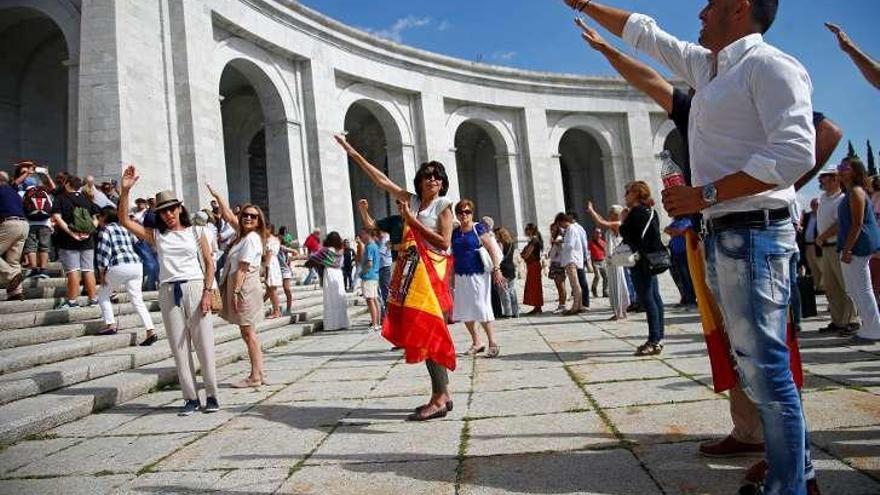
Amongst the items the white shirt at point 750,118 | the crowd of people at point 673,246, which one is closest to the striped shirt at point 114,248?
the crowd of people at point 673,246

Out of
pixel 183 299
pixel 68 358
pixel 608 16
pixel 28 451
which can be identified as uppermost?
pixel 608 16

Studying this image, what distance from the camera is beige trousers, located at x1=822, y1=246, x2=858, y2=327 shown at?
5598 mm

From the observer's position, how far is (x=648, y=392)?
3742mm

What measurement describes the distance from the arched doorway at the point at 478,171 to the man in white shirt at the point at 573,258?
1692cm

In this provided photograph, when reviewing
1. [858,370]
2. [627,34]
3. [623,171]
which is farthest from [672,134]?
[627,34]

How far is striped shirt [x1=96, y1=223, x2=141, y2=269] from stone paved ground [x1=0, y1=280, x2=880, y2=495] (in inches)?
95.9

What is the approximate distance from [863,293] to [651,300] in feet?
6.01

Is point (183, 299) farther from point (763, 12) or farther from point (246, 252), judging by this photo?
point (763, 12)

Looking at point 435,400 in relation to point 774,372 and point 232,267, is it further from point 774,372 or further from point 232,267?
point 232,267

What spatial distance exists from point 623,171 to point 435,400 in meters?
24.5

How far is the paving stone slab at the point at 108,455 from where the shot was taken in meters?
3.00

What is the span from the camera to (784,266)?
1.82m

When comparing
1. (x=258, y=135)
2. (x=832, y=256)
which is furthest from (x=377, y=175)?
(x=258, y=135)

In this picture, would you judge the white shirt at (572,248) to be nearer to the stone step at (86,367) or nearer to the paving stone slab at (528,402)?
the paving stone slab at (528,402)
